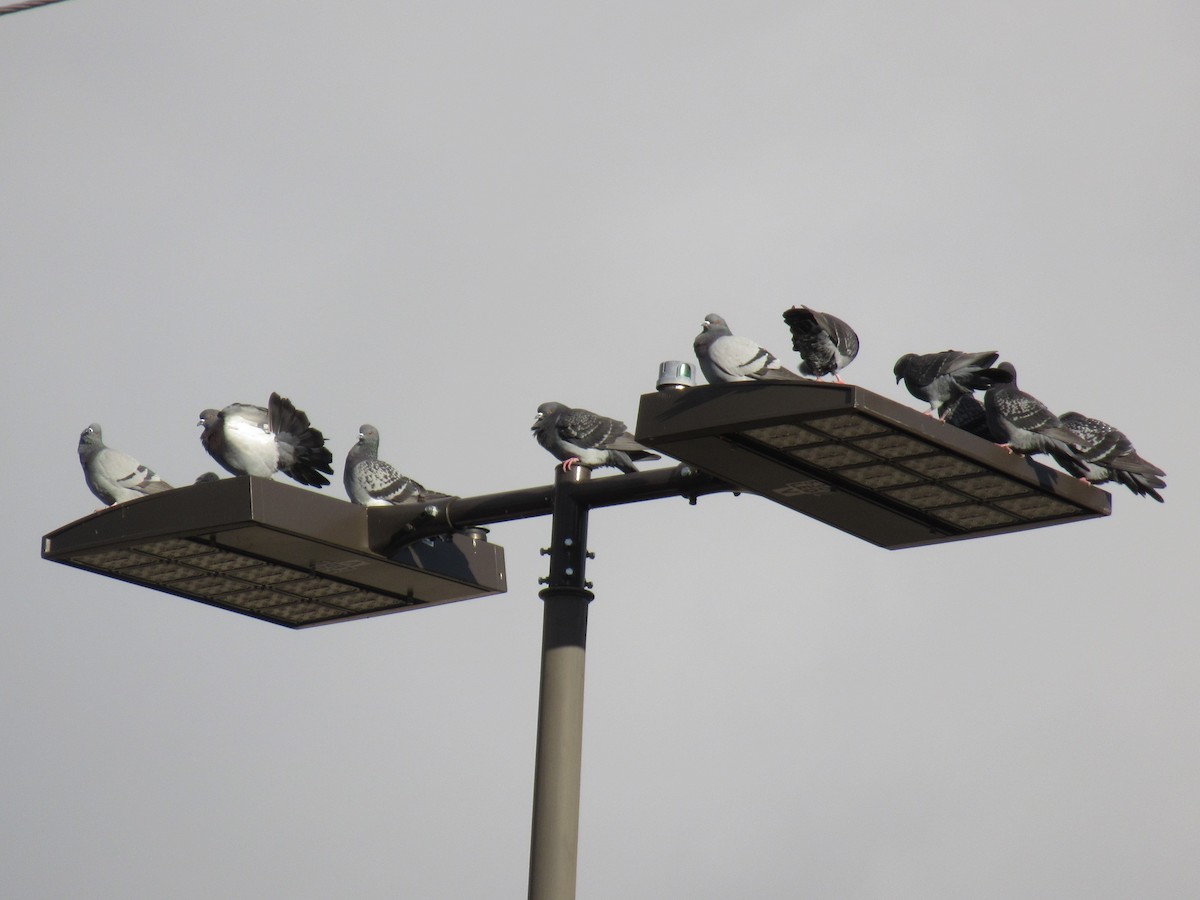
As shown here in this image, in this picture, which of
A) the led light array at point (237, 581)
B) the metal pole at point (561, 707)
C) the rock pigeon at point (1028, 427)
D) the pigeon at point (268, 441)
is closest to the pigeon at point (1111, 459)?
the rock pigeon at point (1028, 427)

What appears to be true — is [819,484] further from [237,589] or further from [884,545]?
[237,589]

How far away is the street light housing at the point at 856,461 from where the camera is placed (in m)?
5.97

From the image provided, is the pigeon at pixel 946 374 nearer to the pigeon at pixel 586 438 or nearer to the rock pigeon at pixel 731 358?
the rock pigeon at pixel 731 358

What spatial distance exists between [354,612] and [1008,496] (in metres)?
2.96

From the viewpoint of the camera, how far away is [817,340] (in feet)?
25.3

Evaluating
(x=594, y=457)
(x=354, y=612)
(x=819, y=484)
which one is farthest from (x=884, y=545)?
(x=594, y=457)

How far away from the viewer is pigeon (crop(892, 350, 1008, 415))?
7.77 metres

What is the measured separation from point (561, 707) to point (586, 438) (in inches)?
139

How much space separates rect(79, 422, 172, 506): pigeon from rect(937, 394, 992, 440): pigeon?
491 cm

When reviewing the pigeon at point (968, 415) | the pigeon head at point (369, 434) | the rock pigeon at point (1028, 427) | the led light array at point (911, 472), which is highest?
the pigeon head at point (369, 434)

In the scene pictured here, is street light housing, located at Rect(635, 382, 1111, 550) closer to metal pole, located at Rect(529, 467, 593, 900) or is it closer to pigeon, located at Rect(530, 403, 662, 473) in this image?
metal pole, located at Rect(529, 467, 593, 900)

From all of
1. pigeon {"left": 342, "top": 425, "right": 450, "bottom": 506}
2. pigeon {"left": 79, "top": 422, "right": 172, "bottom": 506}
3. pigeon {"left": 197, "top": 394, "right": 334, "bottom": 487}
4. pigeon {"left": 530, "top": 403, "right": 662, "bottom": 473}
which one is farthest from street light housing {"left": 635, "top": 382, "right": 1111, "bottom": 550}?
pigeon {"left": 79, "top": 422, "right": 172, "bottom": 506}

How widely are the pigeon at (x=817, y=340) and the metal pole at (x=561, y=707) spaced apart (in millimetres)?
1497

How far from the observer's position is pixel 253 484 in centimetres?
675
